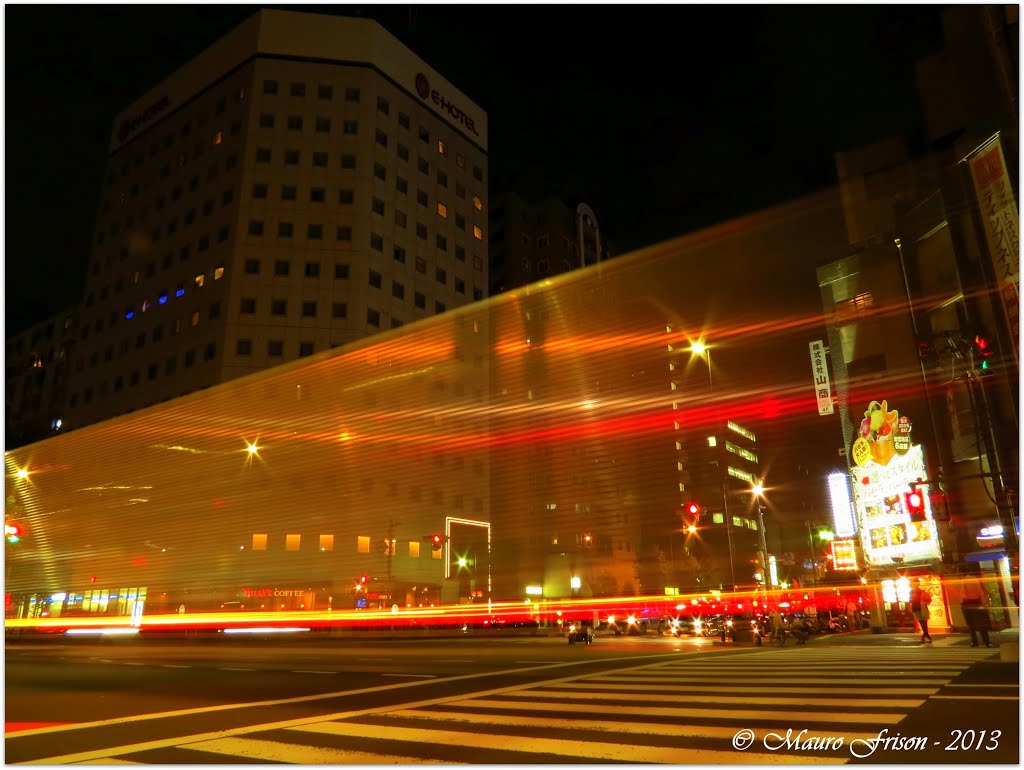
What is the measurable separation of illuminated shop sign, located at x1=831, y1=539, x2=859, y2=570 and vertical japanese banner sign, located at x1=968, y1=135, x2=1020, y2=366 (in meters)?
17.6

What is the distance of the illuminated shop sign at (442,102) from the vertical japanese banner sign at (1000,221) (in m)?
44.8

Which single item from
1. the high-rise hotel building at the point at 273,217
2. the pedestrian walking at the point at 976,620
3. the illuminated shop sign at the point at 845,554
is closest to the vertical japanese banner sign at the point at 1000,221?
the pedestrian walking at the point at 976,620

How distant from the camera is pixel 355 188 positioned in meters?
49.2

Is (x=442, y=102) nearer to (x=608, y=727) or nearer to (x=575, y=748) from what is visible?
(x=608, y=727)

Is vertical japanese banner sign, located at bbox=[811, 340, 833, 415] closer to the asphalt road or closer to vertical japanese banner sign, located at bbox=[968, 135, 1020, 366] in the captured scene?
vertical japanese banner sign, located at bbox=[968, 135, 1020, 366]

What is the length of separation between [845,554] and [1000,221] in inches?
805

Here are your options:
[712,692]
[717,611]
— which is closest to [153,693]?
[712,692]

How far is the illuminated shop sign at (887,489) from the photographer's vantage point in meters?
26.5

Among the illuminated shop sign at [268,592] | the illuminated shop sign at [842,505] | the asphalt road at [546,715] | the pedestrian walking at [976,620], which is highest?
the illuminated shop sign at [842,505]

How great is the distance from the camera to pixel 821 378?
1410 inches

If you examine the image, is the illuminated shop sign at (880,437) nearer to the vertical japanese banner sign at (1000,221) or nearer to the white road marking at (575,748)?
the vertical japanese banner sign at (1000,221)

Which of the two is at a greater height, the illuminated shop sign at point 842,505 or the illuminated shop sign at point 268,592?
the illuminated shop sign at point 842,505

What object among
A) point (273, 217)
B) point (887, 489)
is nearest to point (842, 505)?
point (887, 489)

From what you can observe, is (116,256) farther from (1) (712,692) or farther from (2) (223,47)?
(1) (712,692)
